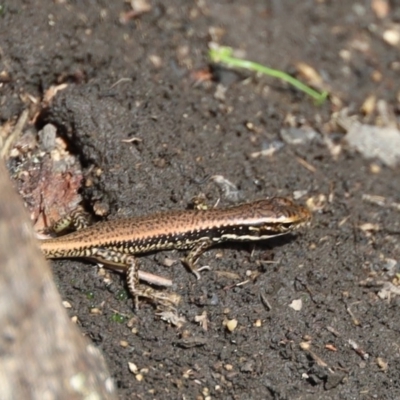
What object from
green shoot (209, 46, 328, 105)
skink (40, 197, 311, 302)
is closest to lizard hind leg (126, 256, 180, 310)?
skink (40, 197, 311, 302)

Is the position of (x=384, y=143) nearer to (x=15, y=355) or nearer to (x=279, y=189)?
(x=279, y=189)

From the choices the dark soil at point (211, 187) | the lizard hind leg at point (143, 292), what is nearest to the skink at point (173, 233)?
the lizard hind leg at point (143, 292)

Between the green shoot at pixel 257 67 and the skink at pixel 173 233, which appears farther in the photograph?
the green shoot at pixel 257 67

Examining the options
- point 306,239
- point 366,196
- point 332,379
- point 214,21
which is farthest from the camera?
point 214,21

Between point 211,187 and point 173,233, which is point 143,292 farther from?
point 211,187

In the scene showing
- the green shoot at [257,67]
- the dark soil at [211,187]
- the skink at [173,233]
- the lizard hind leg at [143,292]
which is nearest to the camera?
the dark soil at [211,187]

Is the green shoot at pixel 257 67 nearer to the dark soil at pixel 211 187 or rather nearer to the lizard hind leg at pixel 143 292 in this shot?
the dark soil at pixel 211 187

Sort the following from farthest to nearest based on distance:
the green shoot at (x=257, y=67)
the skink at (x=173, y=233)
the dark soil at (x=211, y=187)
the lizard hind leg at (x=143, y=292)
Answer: the green shoot at (x=257, y=67), the skink at (x=173, y=233), the lizard hind leg at (x=143, y=292), the dark soil at (x=211, y=187)

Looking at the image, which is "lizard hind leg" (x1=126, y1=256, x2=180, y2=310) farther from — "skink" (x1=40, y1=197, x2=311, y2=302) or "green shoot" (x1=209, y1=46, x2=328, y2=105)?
"green shoot" (x1=209, y1=46, x2=328, y2=105)

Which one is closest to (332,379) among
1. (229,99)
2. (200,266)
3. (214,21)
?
(200,266)
